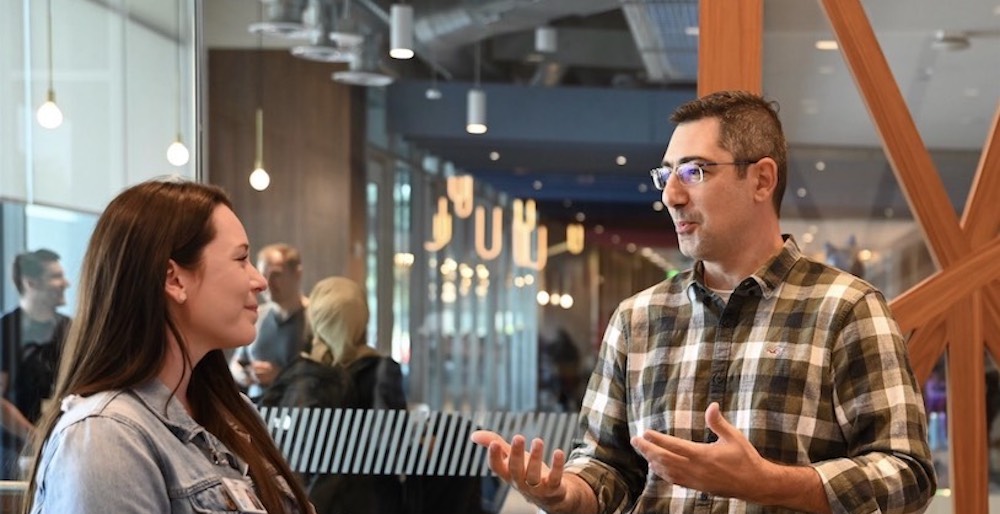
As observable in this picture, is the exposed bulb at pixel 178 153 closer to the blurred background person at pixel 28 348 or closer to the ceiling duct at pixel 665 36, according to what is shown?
the blurred background person at pixel 28 348

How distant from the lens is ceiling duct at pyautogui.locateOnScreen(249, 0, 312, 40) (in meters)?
3.59

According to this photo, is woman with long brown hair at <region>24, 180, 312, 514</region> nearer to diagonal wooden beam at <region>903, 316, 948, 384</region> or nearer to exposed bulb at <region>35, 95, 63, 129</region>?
diagonal wooden beam at <region>903, 316, 948, 384</region>

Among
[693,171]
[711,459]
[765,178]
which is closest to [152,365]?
[711,459]

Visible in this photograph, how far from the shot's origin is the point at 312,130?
3.56 metres

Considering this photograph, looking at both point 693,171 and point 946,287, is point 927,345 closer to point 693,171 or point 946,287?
point 946,287

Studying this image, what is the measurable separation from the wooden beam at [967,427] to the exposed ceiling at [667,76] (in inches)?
14.6

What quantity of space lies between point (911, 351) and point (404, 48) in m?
1.64

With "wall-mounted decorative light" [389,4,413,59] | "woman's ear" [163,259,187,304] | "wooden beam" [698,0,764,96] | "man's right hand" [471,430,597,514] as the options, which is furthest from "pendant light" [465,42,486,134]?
"woman's ear" [163,259,187,304]

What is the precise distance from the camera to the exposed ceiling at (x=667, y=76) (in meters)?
3.06

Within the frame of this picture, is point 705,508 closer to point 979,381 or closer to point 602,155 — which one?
point 979,381

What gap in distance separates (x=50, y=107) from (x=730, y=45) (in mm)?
2109

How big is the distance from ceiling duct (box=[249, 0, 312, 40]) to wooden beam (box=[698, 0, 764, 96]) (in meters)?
1.21

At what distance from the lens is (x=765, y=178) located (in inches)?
88.6

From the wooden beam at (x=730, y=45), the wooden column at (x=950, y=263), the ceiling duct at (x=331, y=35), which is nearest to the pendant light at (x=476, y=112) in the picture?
the ceiling duct at (x=331, y=35)
